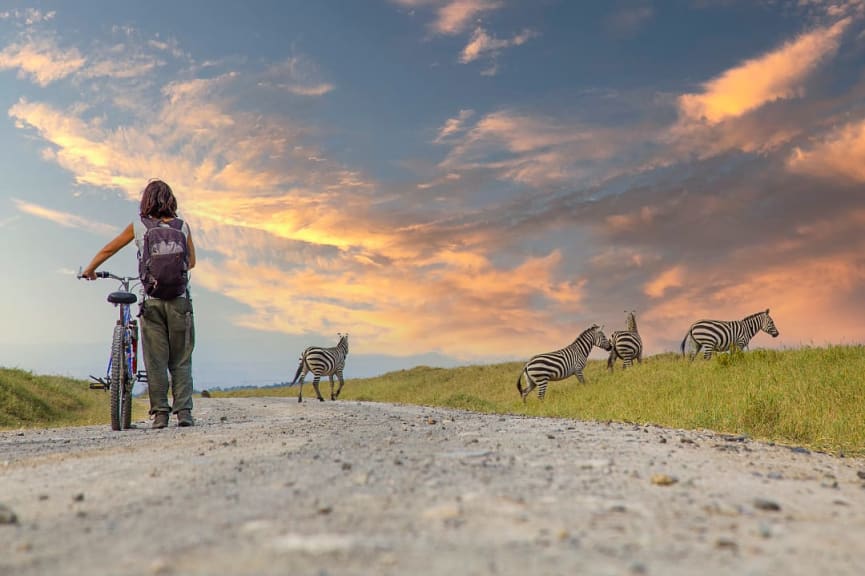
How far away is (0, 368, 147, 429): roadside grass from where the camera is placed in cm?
1905

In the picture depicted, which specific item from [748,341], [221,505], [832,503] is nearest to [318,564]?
[221,505]

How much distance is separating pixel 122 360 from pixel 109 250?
193 cm

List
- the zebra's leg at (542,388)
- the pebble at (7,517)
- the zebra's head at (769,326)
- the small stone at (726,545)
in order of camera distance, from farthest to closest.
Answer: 1. the zebra's head at (769,326)
2. the zebra's leg at (542,388)
3. the pebble at (7,517)
4. the small stone at (726,545)

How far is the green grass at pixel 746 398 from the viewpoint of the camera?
11.0 metres

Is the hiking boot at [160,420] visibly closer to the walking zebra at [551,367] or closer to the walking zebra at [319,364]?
the walking zebra at [319,364]

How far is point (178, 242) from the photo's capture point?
1097 centimetres

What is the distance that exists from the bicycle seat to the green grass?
29.5 feet

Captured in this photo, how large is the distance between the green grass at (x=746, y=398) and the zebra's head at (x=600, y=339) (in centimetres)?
211

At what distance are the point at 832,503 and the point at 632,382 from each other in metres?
15.0

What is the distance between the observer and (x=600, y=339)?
88.7 ft

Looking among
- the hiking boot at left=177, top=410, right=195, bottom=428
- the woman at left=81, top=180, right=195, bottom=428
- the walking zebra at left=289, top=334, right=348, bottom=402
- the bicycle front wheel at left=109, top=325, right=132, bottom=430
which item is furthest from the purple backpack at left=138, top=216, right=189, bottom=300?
the walking zebra at left=289, top=334, right=348, bottom=402

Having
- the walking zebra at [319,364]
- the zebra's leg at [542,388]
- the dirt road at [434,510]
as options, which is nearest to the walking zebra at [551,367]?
the zebra's leg at [542,388]

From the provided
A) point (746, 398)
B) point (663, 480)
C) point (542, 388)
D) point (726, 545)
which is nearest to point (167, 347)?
point (663, 480)

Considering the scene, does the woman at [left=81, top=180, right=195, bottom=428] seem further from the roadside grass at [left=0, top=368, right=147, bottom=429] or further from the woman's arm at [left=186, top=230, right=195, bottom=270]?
the roadside grass at [left=0, top=368, right=147, bottom=429]
